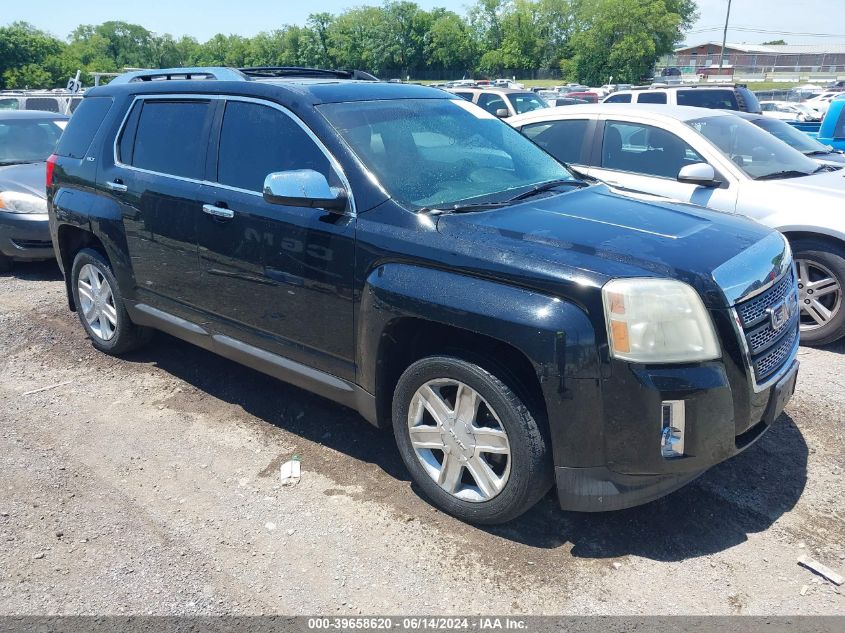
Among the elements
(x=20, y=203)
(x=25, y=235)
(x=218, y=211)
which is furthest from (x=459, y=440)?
(x=20, y=203)

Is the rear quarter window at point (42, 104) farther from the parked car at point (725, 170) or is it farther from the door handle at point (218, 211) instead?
the door handle at point (218, 211)

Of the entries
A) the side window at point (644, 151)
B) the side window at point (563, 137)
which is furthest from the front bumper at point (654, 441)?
the side window at point (563, 137)

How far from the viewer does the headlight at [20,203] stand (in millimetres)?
7488

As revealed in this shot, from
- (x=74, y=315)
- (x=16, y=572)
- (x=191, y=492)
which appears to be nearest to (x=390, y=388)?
(x=191, y=492)

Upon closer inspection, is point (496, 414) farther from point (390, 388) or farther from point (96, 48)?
point (96, 48)

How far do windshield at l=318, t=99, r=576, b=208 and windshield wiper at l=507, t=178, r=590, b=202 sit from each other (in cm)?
5

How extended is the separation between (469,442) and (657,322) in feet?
3.22

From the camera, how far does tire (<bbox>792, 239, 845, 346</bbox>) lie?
Result: 17.2ft

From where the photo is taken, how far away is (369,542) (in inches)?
125

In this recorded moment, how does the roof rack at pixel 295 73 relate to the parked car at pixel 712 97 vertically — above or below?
above

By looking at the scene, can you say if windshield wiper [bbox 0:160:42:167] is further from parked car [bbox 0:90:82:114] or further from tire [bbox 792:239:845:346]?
tire [bbox 792:239:845:346]

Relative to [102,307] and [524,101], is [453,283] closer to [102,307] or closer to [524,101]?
[102,307]

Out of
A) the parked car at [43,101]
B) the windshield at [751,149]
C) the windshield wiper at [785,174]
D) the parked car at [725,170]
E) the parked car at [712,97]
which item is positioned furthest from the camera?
the parked car at [43,101]

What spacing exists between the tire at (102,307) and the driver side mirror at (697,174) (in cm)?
421
